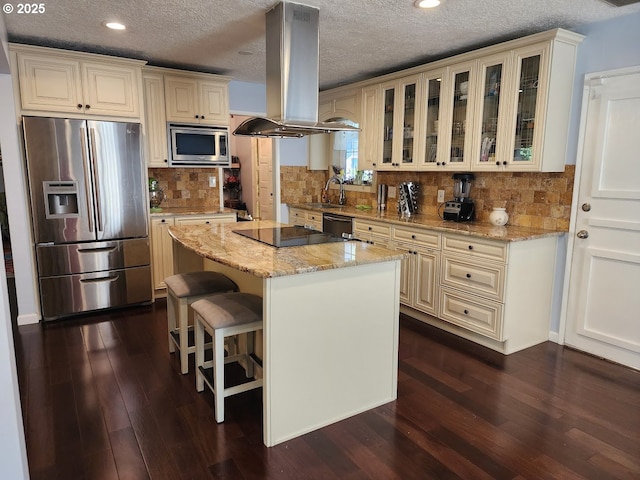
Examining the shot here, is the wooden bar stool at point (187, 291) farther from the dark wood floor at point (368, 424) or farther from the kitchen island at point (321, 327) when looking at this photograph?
the kitchen island at point (321, 327)

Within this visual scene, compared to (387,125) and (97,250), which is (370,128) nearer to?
(387,125)

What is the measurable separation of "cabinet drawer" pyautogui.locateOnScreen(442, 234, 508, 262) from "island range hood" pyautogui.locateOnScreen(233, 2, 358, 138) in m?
1.27

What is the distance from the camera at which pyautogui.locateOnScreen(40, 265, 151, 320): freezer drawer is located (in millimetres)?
3648

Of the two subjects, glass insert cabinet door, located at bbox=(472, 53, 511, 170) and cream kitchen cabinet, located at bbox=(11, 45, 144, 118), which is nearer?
glass insert cabinet door, located at bbox=(472, 53, 511, 170)

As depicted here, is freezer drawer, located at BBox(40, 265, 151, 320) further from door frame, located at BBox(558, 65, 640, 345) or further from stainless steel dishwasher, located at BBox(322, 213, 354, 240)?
door frame, located at BBox(558, 65, 640, 345)

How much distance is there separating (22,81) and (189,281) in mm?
2288

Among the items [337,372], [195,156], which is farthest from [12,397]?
[195,156]

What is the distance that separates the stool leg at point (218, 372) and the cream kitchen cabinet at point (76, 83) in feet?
8.78

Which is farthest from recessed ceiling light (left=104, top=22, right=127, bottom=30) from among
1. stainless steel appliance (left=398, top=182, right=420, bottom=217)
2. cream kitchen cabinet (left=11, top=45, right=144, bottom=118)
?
stainless steel appliance (left=398, top=182, right=420, bottom=217)

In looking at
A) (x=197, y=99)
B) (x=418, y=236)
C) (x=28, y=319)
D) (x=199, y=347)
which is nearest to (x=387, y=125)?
(x=418, y=236)

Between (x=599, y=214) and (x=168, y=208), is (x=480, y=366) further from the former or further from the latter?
(x=168, y=208)

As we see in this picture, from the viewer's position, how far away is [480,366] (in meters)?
2.92

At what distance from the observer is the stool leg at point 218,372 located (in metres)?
2.16

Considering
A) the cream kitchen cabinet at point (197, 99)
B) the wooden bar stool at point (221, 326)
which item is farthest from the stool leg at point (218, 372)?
the cream kitchen cabinet at point (197, 99)
